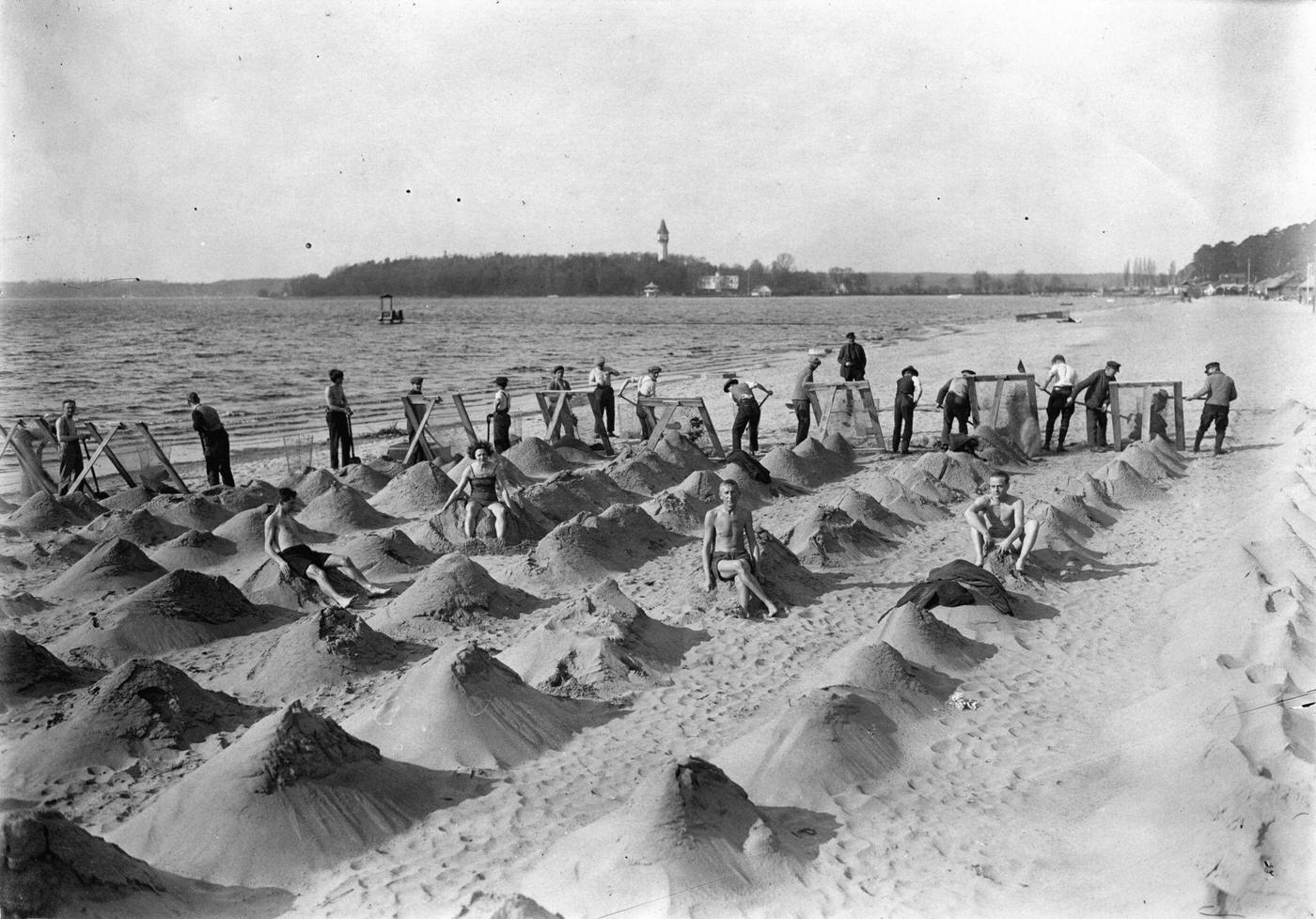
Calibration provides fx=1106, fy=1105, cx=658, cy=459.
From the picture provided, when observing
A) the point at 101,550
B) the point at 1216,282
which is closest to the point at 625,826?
the point at 101,550

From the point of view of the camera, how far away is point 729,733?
7.52m

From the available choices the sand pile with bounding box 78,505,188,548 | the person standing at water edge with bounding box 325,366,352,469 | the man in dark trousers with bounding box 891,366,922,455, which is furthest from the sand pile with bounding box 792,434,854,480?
the sand pile with bounding box 78,505,188,548

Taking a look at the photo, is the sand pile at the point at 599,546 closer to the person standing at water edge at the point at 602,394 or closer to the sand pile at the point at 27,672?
the sand pile at the point at 27,672

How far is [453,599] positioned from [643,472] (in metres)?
5.95

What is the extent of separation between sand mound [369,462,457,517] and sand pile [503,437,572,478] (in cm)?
203

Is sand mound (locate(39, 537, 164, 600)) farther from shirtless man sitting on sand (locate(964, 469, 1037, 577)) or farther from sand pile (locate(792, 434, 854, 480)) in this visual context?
sand pile (locate(792, 434, 854, 480))

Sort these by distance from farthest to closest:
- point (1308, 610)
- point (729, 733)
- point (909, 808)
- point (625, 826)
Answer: point (1308, 610)
point (729, 733)
point (909, 808)
point (625, 826)

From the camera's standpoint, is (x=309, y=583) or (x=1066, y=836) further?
(x=309, y=583)

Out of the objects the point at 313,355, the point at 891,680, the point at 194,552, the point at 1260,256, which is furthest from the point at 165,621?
the point at 1260,256

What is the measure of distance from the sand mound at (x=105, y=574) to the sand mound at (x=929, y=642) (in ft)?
23.8

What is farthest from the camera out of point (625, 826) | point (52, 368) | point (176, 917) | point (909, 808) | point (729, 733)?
point (52, 368)

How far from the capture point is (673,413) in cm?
1828

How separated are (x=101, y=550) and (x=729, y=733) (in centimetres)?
714

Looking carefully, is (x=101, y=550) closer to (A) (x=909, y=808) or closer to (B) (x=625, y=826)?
(B) (x=625, y=826)
